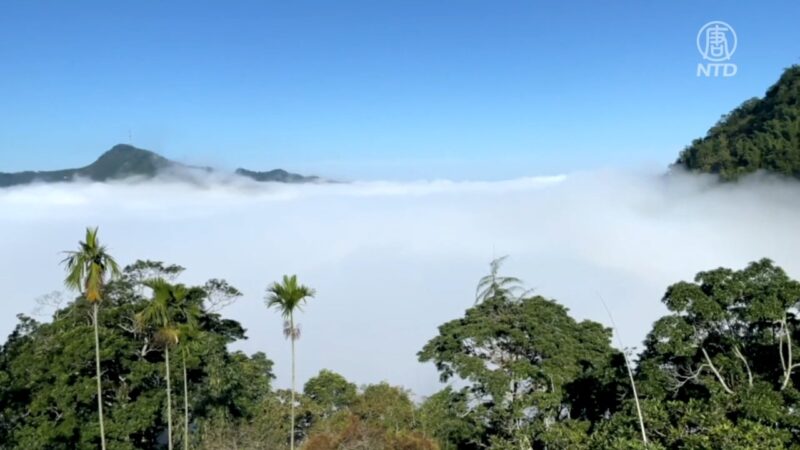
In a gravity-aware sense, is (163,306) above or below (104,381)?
above

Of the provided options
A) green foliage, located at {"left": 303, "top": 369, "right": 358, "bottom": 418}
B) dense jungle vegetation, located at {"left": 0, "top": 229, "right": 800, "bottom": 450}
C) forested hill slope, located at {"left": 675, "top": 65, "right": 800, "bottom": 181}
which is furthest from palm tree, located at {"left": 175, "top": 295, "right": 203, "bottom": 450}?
forested hill slope, located at {"left": 675, "top": 65, "right": 800, "bottom": 181}

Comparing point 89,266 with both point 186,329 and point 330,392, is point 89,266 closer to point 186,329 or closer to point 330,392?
point 186,329

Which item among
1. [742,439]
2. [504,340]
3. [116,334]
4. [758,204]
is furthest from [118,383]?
[758,204]

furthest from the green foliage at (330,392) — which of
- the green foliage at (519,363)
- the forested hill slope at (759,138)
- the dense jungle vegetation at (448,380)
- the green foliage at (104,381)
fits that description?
the forested hill slope at (759,138)

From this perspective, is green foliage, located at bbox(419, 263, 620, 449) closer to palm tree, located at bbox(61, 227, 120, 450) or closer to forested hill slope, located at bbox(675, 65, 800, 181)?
palm tree, located at bbox(61, 227, 120, 450)

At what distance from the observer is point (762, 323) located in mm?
14062

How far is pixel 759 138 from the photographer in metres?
91.9

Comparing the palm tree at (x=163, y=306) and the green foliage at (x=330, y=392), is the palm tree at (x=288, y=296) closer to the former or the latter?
the palm tree at (x=163, y=306)

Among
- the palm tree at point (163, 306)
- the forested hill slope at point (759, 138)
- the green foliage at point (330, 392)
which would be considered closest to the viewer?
the palm tree at point (163, 306)

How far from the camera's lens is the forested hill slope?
295 feet

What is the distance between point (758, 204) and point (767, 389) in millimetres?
106978

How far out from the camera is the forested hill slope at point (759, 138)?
3536 inches

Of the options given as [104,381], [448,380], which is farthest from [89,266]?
[448,380]

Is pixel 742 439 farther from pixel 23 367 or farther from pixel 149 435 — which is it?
pixel 23 367
